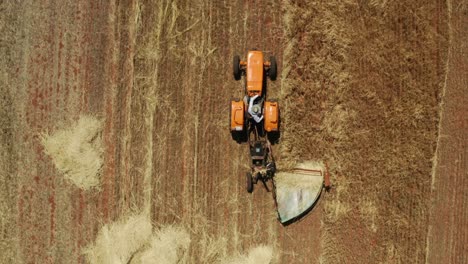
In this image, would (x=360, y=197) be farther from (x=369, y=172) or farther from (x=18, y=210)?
(x=18, y=210)

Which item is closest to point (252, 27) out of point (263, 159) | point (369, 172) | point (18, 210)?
point (263, 159)

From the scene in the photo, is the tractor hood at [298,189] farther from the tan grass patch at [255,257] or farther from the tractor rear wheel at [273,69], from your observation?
the tractor rear wheel at [273,69]

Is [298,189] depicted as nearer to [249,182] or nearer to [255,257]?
[249,182]

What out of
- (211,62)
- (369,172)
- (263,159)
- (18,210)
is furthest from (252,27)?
(18,210)

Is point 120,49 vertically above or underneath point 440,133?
above

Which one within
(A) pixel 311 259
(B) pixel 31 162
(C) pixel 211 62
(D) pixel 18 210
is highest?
(C) pixel 211 62

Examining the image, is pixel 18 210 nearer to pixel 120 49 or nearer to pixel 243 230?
pixel 120 49

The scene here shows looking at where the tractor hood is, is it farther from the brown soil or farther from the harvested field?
the brown soil
